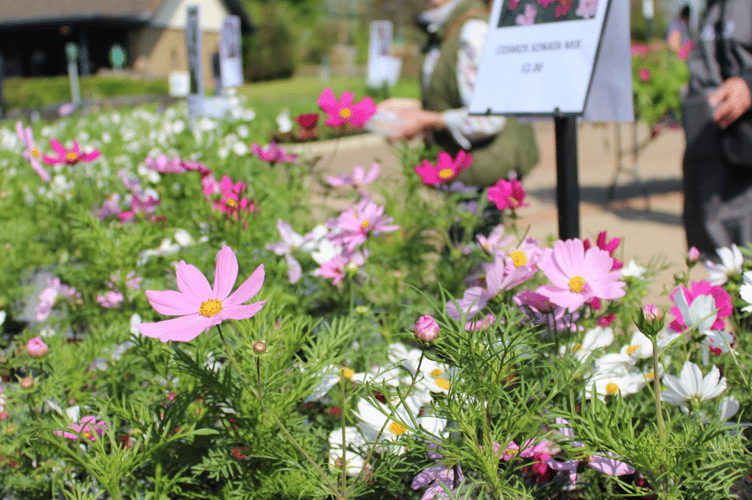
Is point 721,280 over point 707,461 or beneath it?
over

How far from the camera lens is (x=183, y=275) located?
895 mm

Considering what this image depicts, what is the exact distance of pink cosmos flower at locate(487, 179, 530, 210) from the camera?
1.34 m

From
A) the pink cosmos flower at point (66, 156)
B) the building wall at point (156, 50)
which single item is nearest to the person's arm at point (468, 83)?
the pink cosmos flower at point (66, 156)

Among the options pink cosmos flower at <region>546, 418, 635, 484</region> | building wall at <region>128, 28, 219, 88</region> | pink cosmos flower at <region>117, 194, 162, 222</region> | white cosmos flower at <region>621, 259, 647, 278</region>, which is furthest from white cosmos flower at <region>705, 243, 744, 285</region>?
building wall at <region>128, 28, 219, 88</region>

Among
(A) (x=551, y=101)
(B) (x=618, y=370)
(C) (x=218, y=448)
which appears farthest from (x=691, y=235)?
(C) (x=218, y=448)

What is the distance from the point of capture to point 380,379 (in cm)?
118

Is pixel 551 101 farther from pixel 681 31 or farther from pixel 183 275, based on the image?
pixel 681 31

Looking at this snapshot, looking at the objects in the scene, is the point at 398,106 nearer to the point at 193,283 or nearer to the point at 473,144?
the point at 473,144

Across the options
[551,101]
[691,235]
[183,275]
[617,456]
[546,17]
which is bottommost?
[691,235]

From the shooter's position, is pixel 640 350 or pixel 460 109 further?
pixel 460 109

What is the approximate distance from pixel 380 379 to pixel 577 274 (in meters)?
0.41

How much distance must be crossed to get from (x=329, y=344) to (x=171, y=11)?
107 ft

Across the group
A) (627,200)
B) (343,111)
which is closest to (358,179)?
(343,111)

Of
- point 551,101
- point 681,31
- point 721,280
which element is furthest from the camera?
point 681,31
